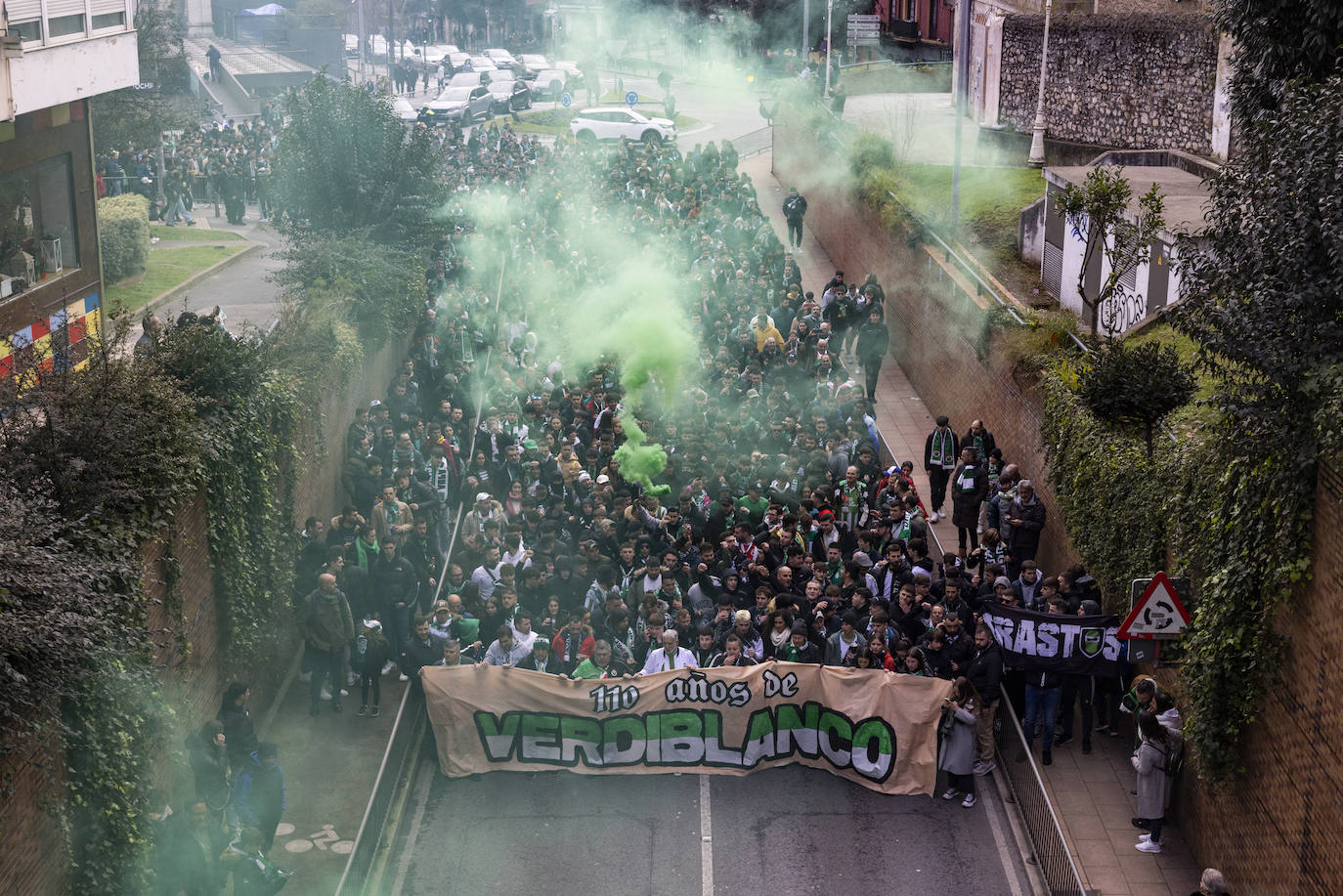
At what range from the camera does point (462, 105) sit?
2021 inches

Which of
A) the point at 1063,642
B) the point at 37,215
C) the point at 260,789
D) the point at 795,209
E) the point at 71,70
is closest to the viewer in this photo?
the point at 260,789

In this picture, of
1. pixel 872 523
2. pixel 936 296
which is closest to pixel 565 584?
pixel 872 523

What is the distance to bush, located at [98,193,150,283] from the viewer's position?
1048 inches

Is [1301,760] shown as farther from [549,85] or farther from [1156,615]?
[549,85]

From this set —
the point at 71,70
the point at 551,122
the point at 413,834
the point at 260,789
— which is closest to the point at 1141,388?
the point at 413,834

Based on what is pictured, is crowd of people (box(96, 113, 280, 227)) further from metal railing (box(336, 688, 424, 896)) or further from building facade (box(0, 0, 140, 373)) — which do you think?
metal railing (box(336, 688, 424, 896))

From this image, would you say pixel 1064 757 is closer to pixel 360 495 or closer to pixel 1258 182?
pixel 1258 182

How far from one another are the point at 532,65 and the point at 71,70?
1819 inches

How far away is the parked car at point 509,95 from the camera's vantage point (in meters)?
54.2

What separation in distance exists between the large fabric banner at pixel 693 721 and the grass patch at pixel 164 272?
15.2 metres

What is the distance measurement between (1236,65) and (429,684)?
935 cm

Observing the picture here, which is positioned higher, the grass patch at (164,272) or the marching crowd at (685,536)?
the grass patch at (164,272)

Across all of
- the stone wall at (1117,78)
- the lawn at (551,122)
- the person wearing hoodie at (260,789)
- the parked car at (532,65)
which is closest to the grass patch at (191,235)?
the lawn at (551,122)

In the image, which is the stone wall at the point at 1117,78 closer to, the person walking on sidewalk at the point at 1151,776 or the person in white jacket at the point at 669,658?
the person walking on sidewalk at the point at 1151,776
